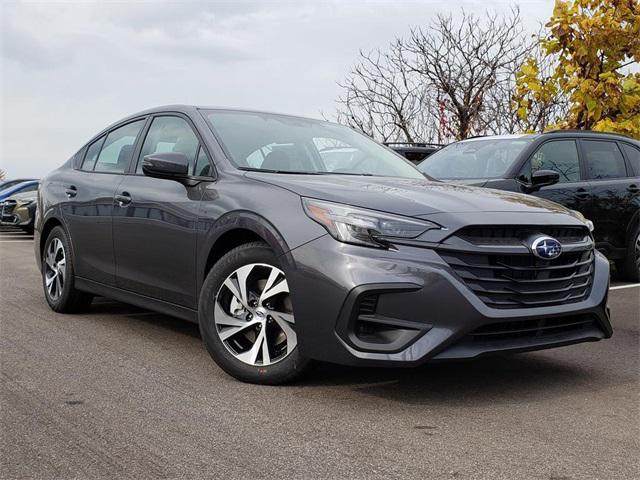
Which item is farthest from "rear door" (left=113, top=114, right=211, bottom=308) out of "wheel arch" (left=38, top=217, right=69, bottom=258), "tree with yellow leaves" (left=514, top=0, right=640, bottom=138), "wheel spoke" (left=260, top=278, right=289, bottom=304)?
"tree with yellow leaves" (left=514, top=0, right=640, bottom=138)

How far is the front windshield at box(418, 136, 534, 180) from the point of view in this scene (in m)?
8.09

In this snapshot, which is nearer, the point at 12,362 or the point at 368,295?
the point at 368,295

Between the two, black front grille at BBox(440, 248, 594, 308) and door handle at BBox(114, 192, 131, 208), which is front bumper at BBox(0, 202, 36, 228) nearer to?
door handle at BBox(114, 192, 131, 208)

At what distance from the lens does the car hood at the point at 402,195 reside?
158 inches

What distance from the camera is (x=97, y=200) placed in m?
5.93

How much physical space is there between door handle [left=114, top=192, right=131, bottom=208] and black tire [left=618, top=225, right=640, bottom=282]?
231 inches

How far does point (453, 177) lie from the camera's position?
8.23 metres

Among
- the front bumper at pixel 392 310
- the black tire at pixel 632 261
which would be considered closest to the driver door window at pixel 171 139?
the front bumper at pixel 392 310

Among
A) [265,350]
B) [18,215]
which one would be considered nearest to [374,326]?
[265,350]

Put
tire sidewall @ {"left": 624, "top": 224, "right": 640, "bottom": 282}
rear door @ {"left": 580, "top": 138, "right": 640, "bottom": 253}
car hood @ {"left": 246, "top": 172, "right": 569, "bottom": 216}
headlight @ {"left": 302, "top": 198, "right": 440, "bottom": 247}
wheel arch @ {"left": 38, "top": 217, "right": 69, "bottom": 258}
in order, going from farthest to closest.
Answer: tire sidewall @ {"left": 624, "top": 224, "right": 640, "bottom": 282} → rear door @ {"left": 580, "top": 138, "right": 640, "bottom": 253} → wheel arch @ {"left": 38, "top": 217, "right": 69, "bottom": 258} → car hood @ {"left": 246, "top": 172, "right": 569, "bottom": 216} → headlight @ {"left": 302, "top": 198, "right": 440, "bottom": 247}

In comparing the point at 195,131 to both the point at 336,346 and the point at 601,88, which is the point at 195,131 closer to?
the point at 336,346

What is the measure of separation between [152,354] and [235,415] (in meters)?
1.49

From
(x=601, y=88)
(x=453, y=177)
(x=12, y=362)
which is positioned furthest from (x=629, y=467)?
(x=601, y=88)

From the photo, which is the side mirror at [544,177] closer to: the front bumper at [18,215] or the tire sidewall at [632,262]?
the tire sidewall at [632,262]
